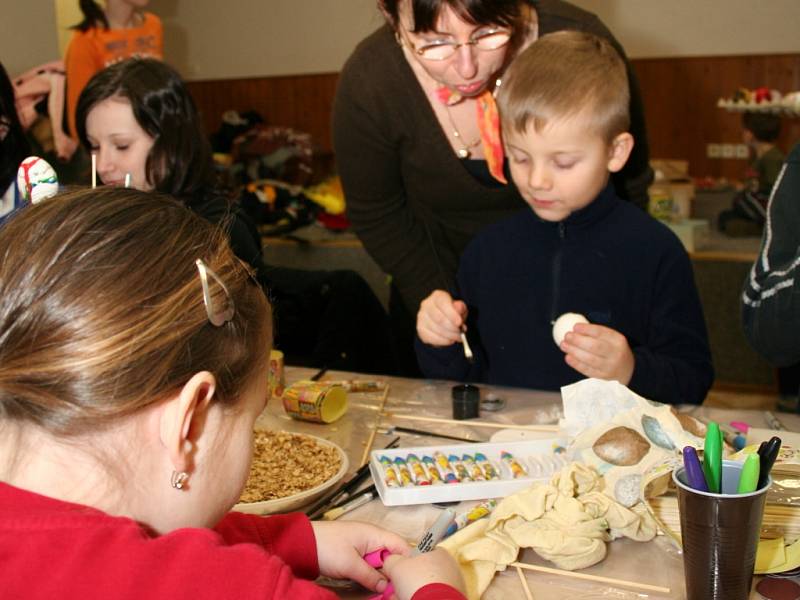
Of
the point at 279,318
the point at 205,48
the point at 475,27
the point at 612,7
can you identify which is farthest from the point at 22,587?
the point at 205,48

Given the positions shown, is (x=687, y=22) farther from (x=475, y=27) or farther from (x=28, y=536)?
(x=28, y=536)

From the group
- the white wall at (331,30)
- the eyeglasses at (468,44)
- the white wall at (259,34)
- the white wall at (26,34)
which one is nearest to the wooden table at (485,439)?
the eyeglasses at (468,44)

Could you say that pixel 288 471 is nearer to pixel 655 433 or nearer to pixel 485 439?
pixel 485 439

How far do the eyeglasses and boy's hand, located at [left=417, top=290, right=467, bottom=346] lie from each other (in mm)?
446

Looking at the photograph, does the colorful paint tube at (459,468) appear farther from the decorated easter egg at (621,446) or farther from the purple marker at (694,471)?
the purple marker at (694,471)

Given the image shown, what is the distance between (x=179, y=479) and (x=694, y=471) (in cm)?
50

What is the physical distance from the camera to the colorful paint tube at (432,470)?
3.81 ft

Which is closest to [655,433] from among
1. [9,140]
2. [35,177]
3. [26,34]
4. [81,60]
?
[35,177]

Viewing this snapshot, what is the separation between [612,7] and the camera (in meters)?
Result: 6.11

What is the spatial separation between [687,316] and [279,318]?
1.27 meters

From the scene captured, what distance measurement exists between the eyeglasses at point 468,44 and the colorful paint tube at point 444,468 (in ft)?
2.53

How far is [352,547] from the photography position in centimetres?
100

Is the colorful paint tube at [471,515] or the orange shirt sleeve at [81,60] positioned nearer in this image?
the colorful paint tube at [471,515]

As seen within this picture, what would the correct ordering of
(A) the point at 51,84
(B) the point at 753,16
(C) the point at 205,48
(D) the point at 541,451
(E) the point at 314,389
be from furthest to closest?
(C) the point at 205,48
(B) the point at 753,16
(A) the point at 51,84
(E) the point at 314,389
(D) the point at 541,451
